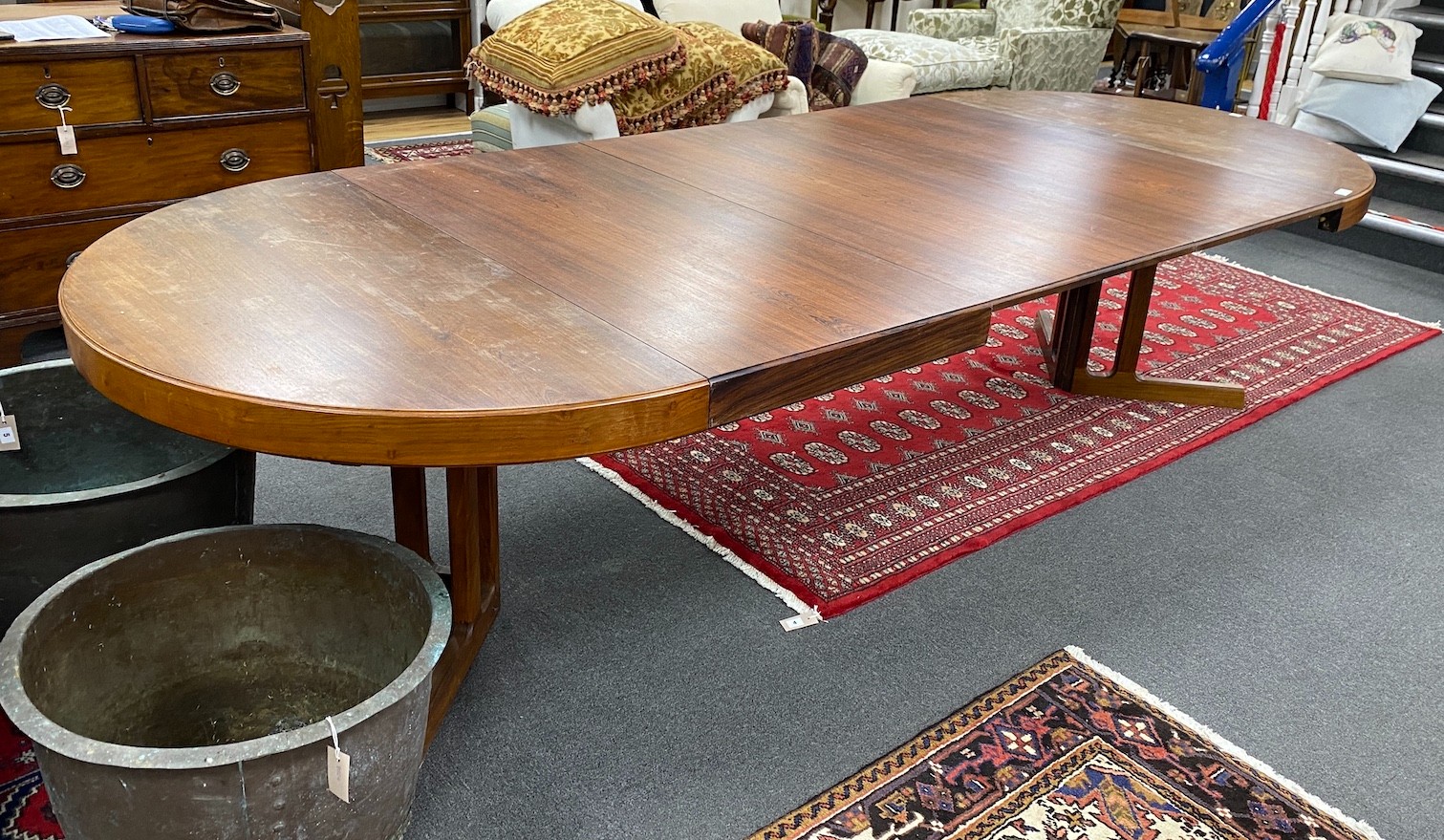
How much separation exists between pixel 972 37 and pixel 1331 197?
3.85 metres

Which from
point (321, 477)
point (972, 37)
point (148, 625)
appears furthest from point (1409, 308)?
point (148, 625)

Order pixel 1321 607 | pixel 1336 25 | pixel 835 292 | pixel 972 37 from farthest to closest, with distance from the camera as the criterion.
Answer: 1. pixel 972 37
2. pixel 1336 25
3. pixel 1321 607
4. pixel 835 292

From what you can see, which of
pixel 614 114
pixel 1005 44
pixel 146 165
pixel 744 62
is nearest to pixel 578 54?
pixel 614 114

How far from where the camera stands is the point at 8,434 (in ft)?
5.26

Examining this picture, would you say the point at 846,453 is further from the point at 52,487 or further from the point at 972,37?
the point at 972,37

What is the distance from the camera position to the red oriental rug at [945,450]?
216 centimetres

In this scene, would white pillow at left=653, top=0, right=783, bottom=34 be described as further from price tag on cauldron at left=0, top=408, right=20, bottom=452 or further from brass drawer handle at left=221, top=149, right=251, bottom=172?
price tag on cauldron at left=0, top=408, right=20, bottom=452

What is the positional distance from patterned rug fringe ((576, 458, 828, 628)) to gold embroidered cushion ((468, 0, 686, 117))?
A: 59.5 inches

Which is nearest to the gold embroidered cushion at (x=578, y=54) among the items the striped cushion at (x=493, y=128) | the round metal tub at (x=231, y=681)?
the striped cushion at (x=493, y=128)

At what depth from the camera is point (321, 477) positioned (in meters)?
2.31

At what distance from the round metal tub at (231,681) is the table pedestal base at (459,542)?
0.63 feet

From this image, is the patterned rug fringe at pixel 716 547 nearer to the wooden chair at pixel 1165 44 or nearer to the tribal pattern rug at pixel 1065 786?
the tribal pattern rug at pixel 1065 786

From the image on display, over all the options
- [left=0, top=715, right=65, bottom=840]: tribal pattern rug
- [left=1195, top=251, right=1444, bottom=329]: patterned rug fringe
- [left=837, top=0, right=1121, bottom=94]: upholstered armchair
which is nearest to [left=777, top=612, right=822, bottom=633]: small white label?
[left=0, top=715, right=65, bottom=840]: tribal pattern rug

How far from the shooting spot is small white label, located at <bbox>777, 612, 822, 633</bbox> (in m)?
1.91
